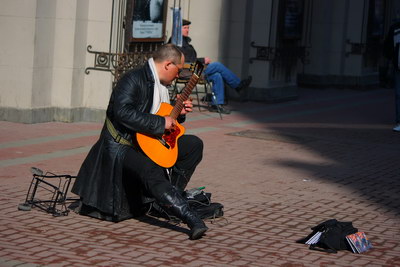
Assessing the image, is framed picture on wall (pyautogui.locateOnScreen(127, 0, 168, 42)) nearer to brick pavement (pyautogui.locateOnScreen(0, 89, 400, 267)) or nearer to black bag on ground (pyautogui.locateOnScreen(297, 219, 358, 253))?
brick pavement (pyautogui.locateOnScreen(0, 89, 400, 267))

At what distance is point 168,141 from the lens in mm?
7488

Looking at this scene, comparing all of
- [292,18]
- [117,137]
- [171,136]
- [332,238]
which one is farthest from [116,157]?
[292,18]

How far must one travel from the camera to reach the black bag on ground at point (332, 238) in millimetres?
6992

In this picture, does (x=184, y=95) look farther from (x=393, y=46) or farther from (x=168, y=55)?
(x=393, y=46)

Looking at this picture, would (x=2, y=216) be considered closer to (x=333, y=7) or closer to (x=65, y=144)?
(x=65, y=144)

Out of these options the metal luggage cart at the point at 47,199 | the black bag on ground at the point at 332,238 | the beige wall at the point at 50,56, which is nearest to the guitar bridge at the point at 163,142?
the metal luggage cart at the point at 47,199

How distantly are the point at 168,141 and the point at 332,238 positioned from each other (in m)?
1.61

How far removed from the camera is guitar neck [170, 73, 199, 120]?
7.27 m

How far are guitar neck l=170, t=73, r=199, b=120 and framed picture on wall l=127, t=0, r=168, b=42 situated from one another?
22.3ft

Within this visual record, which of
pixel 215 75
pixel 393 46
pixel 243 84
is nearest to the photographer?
pixel 393 46

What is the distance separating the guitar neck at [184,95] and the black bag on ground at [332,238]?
59.6 inches

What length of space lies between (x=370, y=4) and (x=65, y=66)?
13622mm

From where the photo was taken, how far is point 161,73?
7.53m

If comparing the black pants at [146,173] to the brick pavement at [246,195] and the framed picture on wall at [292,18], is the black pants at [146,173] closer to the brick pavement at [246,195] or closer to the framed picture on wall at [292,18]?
the brick pavement at [246,195]
